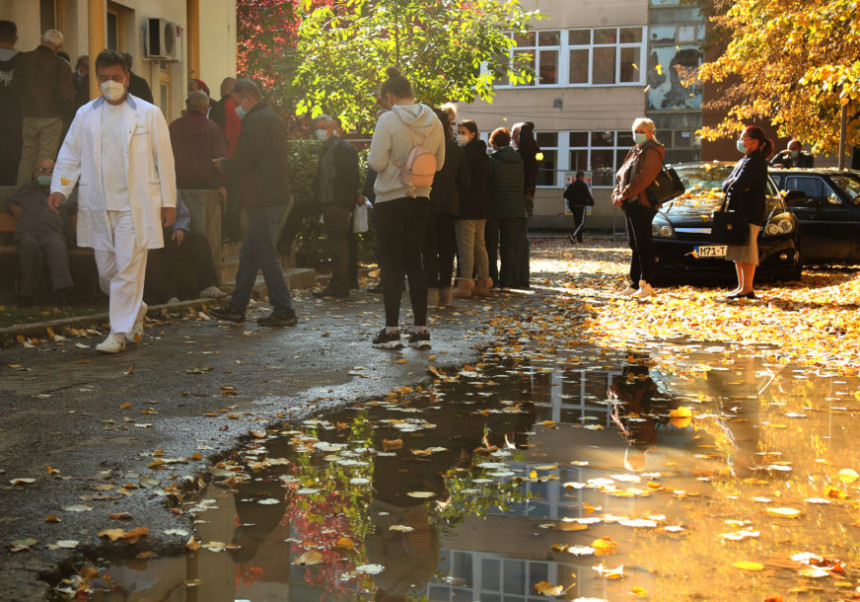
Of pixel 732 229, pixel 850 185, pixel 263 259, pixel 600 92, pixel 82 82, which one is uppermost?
pixel 600 92

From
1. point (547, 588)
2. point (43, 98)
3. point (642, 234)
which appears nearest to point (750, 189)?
point (642, 234)

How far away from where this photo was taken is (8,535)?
4219 mm

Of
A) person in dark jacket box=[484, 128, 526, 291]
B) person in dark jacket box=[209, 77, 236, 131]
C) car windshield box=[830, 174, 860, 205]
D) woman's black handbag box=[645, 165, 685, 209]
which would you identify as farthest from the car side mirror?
person in dark jacket box=[209, 77, 236, 131]

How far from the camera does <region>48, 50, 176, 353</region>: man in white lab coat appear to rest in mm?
8766

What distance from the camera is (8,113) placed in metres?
13.0

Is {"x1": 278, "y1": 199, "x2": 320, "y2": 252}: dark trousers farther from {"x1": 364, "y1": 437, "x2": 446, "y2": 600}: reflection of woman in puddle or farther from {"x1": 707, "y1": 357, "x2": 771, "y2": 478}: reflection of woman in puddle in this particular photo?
{"x1": 364, "y1": 437, "x2": 446, "y2": 600}: reflection of woman in puddle

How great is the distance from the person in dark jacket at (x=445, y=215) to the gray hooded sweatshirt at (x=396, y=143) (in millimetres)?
2462

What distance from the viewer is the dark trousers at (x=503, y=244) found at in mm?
15344

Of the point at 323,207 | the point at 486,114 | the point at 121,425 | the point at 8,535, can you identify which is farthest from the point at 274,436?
the point at 486,114

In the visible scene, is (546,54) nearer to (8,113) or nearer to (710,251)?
(710,251)

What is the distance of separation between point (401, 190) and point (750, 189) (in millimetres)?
6024

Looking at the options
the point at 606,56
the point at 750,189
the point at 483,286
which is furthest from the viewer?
the point at 606,56

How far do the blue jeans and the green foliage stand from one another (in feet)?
39.1

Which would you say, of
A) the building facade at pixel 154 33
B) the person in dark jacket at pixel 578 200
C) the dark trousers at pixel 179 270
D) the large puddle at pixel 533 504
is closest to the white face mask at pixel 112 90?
the dark trousers at pixel 179 270
